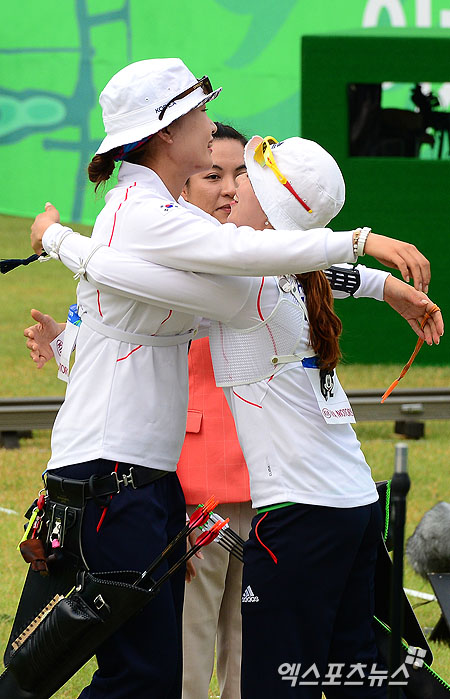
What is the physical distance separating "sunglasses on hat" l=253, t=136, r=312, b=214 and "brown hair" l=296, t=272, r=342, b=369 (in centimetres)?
17

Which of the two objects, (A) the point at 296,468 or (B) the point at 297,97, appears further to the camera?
(B) the point at 297,97

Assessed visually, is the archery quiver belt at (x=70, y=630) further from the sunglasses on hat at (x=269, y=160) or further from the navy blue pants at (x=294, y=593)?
Result: the sunglasses on hat at (x=269, y=160)

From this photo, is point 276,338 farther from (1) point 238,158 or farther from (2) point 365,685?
(1) point 238,158

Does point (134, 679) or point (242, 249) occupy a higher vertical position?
point (242, 249)

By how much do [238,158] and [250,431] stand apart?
4.08 ft

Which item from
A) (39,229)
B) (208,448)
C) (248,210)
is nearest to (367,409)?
(208,448)

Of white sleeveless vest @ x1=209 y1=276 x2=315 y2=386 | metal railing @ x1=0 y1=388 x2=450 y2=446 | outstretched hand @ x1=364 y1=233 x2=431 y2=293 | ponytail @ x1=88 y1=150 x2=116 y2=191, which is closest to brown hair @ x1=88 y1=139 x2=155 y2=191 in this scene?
ponytail @ x1=88 y1=150 x2=116 y2=191

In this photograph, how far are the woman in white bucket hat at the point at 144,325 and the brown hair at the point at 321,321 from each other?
20cm

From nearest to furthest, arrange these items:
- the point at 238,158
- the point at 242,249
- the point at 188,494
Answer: the point at 242,249, the point at 188,494, the point at 238,158

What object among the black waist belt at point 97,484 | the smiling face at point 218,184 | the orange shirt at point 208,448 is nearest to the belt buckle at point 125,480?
the black waist belt at point 97,484

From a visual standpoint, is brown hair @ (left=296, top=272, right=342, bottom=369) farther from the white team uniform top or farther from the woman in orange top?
the woman in orange top

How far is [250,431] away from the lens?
99.6 inches

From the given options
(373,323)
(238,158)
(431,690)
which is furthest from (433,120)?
(431,690)

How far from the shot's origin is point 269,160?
2.58m
